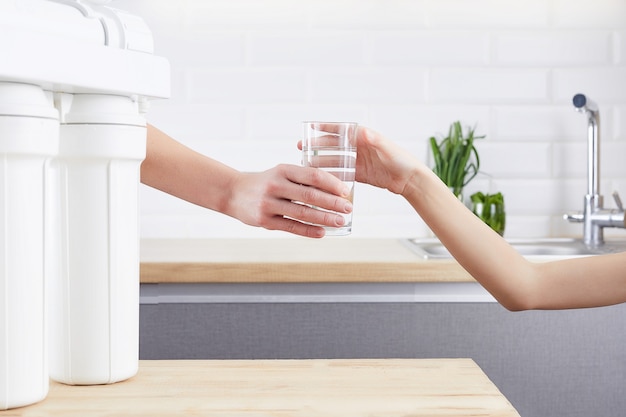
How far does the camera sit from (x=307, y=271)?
171 cm

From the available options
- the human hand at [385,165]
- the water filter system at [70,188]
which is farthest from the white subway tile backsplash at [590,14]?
the water filter system at [70,188]

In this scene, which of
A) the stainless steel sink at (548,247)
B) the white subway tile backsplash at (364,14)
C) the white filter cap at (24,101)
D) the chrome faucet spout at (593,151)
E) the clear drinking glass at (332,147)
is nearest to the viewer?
the white filter cap at (24,101)

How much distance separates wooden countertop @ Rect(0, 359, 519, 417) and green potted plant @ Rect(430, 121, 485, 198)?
1391mm

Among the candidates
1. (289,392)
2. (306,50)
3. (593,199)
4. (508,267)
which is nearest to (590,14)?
(593,199)

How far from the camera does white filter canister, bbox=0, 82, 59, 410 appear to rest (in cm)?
67

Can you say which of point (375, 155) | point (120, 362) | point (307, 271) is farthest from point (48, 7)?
point (307, 271)

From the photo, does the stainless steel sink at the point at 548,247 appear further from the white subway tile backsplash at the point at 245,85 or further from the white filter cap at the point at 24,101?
the white filter cap at the point at 24,101

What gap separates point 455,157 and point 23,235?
166 cm

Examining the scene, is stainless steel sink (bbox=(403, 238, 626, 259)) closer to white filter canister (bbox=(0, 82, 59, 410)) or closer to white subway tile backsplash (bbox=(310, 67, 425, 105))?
white subway tile backsplash (bbox=(310, 67, 425, 105))

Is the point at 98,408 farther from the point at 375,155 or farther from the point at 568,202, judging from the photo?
the point at 568,202

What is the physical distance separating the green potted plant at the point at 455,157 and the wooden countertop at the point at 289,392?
1391 mm

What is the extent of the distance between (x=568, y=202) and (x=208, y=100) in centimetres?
106

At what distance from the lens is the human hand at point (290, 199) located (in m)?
0.88

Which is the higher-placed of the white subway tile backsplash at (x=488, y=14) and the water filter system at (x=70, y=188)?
the white subway tile backsplash at (x=488, y=14)
